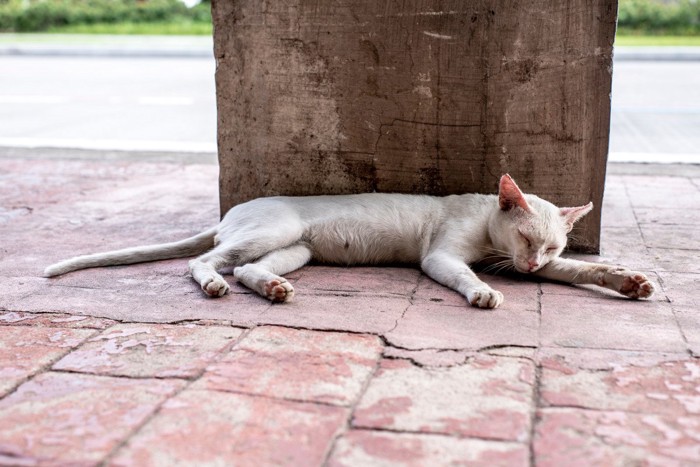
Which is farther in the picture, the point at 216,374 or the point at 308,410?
the point at 216,374

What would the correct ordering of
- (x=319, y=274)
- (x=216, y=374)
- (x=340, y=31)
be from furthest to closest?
(x=340, y=31), (x=319, y=274), (x=216, y=374)

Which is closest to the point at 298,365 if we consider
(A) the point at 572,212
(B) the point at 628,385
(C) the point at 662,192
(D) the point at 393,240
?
(B) the point at 628,385

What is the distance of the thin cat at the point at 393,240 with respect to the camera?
3.71 m

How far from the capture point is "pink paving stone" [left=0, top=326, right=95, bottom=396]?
2.72 meters

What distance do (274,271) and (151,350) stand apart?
1026 mm

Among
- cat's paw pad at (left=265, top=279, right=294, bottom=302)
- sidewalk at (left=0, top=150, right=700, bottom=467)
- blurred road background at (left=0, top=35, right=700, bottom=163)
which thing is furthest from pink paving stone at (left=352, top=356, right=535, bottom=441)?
blurred road background at (left=0, top=35, right=700, bottom=163)

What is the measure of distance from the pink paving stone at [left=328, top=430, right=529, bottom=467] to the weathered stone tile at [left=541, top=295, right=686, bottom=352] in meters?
0.84

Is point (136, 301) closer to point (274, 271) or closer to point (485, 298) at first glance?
point (274, 271)

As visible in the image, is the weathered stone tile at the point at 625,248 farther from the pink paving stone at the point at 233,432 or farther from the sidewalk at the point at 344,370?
the pink paving stone at the point at 233,432

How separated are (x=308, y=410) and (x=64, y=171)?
16.0 feet

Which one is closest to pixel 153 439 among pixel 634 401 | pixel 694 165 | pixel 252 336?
pixel 252 336

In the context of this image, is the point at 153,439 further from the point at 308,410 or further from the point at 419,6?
the point at 419,6

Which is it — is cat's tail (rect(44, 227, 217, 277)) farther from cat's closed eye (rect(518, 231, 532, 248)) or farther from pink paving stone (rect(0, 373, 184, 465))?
cat's closed eye (rect(518, 231, 532, 248))

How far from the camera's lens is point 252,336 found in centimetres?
302
